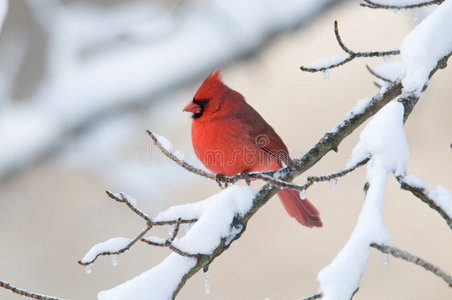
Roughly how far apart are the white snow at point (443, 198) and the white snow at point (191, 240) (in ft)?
1.83

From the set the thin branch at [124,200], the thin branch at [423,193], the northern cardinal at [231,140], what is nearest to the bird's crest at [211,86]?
the northern cardinal at [231,140]

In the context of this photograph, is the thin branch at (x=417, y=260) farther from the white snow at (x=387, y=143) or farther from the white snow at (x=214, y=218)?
the white snow at (x=214, y=218)

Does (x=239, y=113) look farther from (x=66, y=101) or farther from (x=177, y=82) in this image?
(x=66, y=101)

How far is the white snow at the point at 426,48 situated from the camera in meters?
1.44

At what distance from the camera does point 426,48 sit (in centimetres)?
144

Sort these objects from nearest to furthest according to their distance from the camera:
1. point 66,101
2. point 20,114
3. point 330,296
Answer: point 330,296 → point 66,101 → point 20,114

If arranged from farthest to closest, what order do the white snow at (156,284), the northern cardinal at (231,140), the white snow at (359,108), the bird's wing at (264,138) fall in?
the bird's wing at (264,138) → the northern cardinal at (231,140) → the white snow at (359,108) → the white snow at (156,284)

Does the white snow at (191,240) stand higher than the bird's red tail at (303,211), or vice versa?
the bird's red tail at (303,211)

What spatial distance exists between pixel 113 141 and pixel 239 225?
9.20 feet

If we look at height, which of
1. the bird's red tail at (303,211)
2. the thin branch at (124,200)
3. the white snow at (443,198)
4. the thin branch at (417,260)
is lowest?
the thin branch at (417,260)

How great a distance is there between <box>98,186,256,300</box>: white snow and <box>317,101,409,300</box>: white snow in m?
0.40

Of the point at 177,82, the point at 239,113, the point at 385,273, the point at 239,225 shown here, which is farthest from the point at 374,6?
the point at 385,273

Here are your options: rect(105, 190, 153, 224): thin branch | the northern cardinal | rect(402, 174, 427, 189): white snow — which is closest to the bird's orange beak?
the northern cardinal

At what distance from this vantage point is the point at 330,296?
1.06 meters
